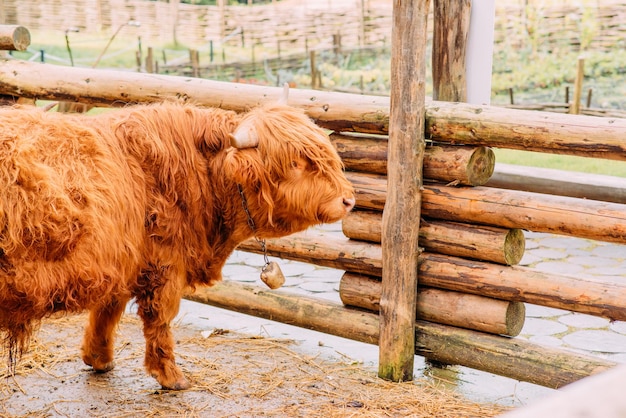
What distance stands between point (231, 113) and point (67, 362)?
1.98 m

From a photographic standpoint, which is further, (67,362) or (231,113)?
(67,362)

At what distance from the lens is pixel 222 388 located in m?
4.35

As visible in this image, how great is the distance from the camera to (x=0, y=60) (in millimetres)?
5727

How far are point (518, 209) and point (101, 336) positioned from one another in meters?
2.48

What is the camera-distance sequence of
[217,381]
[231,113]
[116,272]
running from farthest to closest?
[217,381]
[231,113]
[116,272]

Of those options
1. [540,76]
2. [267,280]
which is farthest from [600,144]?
[540,76]

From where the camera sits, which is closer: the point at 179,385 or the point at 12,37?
the point at 179,385

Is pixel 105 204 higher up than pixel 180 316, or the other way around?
pixel 105 204

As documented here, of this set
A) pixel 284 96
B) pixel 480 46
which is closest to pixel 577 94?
pixel 480 46

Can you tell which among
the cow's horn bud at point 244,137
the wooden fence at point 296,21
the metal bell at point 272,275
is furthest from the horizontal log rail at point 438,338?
the wooden fence at point 296,21

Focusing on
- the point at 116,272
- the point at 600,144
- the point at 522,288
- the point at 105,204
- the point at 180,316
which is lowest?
the point at 180,316

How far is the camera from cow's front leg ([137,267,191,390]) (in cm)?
390

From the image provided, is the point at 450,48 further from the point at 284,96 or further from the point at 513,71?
the point at 513,71

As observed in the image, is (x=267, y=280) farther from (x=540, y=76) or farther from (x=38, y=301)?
(x=540, y=76)
